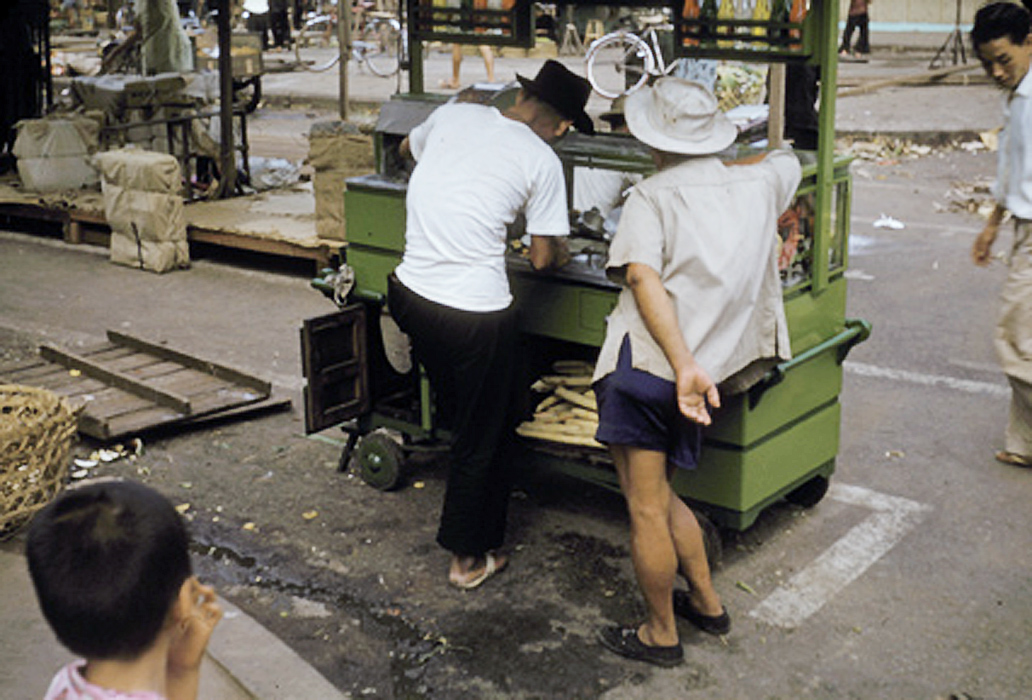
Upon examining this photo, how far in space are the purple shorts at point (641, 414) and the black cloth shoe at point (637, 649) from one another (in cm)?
63

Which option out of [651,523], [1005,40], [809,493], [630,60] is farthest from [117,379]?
[630,60]

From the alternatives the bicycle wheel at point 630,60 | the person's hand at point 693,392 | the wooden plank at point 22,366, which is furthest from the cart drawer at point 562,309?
the bicycle wheel at point 630,60

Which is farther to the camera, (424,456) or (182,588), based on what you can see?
(424,456)

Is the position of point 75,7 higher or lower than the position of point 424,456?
higher

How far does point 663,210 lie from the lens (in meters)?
4.08

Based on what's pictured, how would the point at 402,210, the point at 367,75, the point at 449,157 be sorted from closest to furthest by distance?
1. the point at 449,157
2. the point at 402,210
3. the point at 367,75

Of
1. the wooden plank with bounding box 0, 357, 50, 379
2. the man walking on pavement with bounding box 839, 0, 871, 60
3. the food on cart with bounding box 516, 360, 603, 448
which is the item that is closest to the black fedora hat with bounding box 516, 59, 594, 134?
the food on cart with bounding box 516, 360, 603, 448

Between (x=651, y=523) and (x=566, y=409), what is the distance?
1.30 metres

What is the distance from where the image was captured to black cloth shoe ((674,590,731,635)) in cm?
450

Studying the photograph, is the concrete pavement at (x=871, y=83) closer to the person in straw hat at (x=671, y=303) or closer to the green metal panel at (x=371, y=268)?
the green metal panel at (x=371, y=268)

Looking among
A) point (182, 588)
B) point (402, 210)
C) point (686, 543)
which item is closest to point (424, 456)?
point (402, 210)

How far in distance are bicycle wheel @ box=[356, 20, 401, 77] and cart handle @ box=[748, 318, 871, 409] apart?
59.5ft

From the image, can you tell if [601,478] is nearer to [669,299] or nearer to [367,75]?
[669,299]

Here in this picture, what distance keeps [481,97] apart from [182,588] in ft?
11.8
